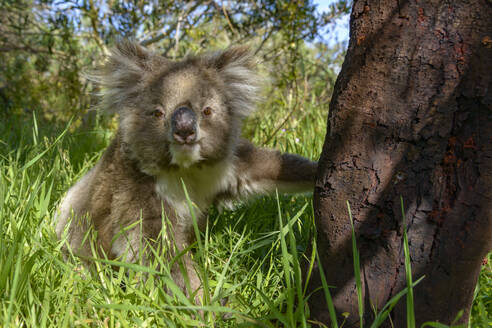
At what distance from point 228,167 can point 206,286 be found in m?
1.02

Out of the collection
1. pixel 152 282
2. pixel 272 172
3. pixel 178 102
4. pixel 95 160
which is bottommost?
pixel 152 282

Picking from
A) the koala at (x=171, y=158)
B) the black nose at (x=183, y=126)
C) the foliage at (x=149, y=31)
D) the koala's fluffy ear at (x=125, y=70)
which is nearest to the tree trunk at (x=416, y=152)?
the black nose at (x=183, y=126)

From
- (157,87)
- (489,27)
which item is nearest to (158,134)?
(157,87)

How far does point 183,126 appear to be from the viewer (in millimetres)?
2141

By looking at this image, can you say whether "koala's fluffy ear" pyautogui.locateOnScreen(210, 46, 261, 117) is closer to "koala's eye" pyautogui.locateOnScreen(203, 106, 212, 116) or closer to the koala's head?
the koala's head

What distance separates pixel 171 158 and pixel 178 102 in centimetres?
30

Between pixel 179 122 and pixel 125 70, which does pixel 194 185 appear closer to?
pixel 179 122

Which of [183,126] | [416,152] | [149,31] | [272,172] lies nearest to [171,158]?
[183,126]

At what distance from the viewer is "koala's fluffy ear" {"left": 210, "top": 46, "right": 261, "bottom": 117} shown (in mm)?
2609

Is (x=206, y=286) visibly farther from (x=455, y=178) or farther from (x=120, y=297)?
(x=455, y=178)

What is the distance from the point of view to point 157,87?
7.95ft

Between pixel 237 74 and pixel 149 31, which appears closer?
pixel 237 74

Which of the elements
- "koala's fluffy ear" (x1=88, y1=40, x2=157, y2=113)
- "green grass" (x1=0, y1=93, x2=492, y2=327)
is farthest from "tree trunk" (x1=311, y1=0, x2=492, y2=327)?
"koala's fluffy ear" (x1=88, y1=40, x2=157, y2=113)

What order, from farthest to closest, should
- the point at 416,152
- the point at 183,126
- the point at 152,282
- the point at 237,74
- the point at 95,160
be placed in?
the point at 95,160 < the point at 237,74 < the point at 183,126 < the point at 152,282 < the point at 416,152
